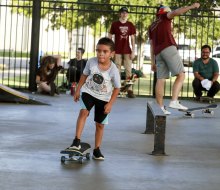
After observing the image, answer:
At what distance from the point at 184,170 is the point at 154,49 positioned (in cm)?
610

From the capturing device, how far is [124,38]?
19.1m

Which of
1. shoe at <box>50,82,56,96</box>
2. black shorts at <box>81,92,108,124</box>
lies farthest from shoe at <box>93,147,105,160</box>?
shoe at <box>50,82,56,96</box>

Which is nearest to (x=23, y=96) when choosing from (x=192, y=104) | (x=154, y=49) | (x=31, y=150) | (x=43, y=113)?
(x=43, y=113)

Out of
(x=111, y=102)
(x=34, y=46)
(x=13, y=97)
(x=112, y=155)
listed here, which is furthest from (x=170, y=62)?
(x=34, y=46)

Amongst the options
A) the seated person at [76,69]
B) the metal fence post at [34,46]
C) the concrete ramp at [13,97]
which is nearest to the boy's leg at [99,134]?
the concrete ramp at [13,97]

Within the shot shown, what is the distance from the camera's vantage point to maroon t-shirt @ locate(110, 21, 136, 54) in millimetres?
19047

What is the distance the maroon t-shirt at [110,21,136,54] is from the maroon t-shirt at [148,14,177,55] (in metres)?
4.87

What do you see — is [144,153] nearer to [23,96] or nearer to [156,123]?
[156,123]

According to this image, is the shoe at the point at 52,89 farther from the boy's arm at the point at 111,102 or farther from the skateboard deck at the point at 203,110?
the boy's arm at the point at 111,102

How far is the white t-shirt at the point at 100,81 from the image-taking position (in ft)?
29.2

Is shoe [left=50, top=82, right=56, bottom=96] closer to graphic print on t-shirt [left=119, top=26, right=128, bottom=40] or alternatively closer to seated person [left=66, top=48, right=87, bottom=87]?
seated person [left=66, top=48, right=87, bottom=87]

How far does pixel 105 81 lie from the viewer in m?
8.88

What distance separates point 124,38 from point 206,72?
7.13ft

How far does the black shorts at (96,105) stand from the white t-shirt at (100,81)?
47mm
